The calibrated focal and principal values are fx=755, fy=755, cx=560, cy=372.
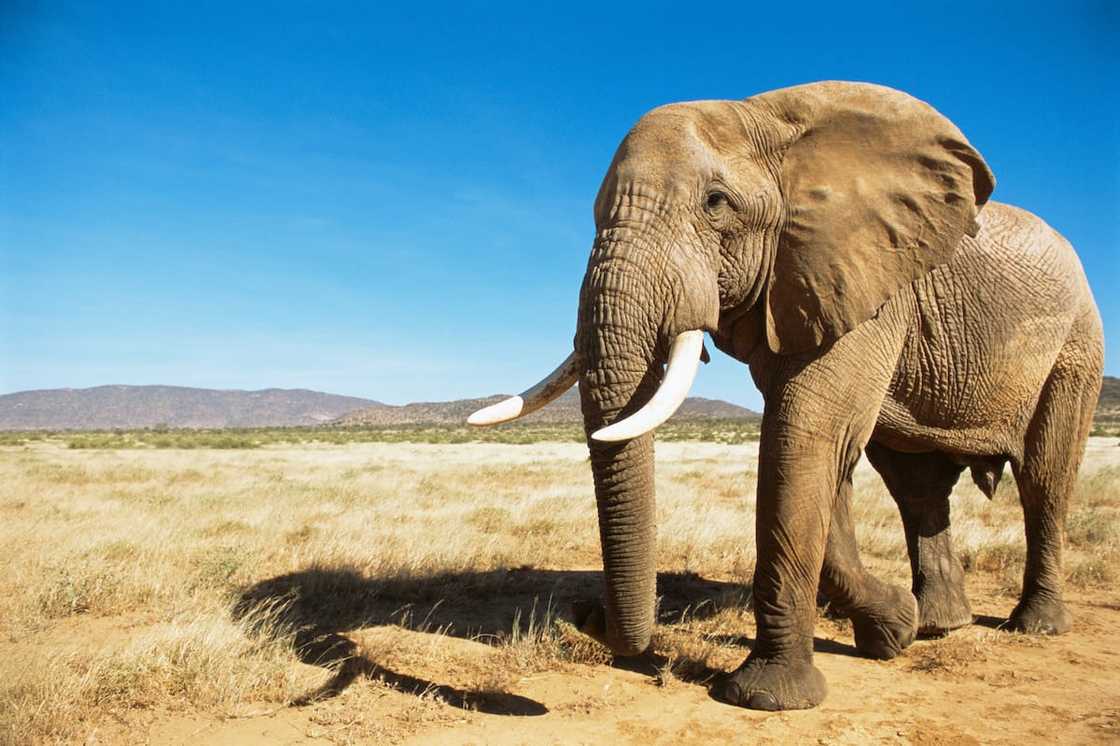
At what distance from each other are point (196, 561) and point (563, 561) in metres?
3.70

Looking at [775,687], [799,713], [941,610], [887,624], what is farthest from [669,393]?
[941,610]

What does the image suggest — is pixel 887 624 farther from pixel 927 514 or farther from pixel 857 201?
pixel 857 201

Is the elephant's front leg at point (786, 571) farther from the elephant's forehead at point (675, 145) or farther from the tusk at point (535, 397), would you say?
the elephant's forehead at point (675, 145)

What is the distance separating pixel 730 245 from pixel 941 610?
12.8 feet

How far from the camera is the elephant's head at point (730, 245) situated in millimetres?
3695

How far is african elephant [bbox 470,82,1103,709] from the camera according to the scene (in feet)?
12.2

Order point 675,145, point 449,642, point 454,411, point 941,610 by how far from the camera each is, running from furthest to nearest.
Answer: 1. point 454,411
2. point 941,610
3. point 449,642
4. point 675,145

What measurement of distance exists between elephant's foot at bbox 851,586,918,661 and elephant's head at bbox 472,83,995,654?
79.0 inches

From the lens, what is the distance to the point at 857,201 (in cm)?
412

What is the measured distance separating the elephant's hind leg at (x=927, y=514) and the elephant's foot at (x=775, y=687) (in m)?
2.38

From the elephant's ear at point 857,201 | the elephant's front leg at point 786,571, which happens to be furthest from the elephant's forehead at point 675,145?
the elephant's front leg at point 786,571

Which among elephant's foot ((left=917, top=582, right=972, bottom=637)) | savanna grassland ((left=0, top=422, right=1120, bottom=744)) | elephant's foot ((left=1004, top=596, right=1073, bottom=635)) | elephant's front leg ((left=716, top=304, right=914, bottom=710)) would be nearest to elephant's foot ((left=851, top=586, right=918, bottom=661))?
savanna grassland ((left=0, top=422, right=1120, bottom=744))

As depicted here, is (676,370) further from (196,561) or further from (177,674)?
(196,561)

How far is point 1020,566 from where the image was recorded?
8.10 metres
